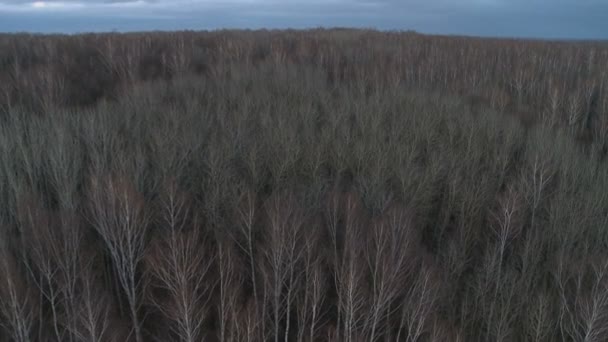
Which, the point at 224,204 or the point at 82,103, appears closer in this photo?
the point at 224,204

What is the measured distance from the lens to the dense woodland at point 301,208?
1523cm

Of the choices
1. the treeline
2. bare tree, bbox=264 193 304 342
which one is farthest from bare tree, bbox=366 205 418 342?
the treeline

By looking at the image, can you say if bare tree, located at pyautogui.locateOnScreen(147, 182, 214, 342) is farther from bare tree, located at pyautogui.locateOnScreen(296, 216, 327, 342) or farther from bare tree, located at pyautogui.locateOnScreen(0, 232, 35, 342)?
bare tree, located at pyautogui.locateOnScreen(0, 232, 35, 342)

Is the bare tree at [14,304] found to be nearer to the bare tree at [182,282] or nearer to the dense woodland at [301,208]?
the dense woodland at [301,208]

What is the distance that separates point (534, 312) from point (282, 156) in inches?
544

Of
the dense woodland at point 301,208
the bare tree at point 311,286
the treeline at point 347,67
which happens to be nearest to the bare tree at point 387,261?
the dense woodland at point 301,208

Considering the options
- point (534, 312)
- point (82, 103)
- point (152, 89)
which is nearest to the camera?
point (534, 312)

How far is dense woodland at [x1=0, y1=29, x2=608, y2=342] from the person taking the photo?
1523 cm

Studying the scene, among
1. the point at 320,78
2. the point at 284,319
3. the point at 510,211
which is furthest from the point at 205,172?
the point at 320,78

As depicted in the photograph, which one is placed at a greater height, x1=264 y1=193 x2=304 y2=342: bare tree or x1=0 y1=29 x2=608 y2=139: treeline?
x1=0 y1=29 x2=608 y2=139: treeline

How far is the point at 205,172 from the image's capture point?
23438 millimetres

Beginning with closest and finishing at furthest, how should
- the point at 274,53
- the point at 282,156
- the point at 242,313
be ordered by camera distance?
the point at 242,313 < the point at 282,156 < the point at 274,53

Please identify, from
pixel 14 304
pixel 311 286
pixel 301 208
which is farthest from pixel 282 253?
pixel 14 304

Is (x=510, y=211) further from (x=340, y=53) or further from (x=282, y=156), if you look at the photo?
(x=340, y=53)
